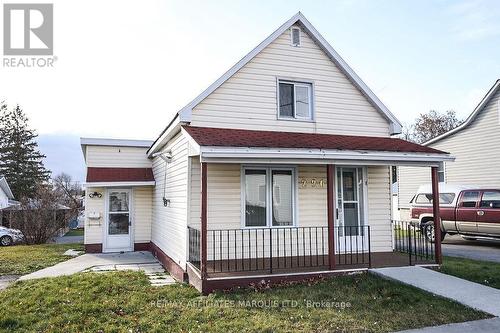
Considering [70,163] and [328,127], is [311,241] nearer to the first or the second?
[328,127]

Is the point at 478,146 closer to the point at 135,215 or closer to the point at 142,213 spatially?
the point at 142,213

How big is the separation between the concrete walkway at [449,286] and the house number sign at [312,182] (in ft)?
8.65

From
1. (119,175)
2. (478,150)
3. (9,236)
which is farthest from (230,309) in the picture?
(9,236)

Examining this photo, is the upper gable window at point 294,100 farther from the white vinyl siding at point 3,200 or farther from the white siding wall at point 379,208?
the white vinyl siding at point 3,200

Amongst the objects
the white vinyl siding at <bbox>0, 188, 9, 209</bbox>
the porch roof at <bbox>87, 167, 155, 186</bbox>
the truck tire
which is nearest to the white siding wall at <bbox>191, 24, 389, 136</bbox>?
the truck tire

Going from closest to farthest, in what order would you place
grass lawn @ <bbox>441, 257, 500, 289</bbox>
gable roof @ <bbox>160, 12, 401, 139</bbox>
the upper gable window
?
1. grass lawn @ <bbox>441, 257, 500, 289</bbox>
2. gable roof @ <bbox>160, 12, 401, 139</bbox>
3. the upper gable window

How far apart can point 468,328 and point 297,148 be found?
4.32 metres

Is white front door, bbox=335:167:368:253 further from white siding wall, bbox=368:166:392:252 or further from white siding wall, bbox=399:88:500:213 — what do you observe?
white siding wall, bbox=399:88:500:213

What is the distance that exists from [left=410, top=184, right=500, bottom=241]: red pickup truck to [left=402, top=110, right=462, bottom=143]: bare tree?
24746 mm

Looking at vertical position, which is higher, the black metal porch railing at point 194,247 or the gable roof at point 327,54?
the gable roof at point 327,54

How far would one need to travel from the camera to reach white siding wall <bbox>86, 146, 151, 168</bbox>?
14586mm

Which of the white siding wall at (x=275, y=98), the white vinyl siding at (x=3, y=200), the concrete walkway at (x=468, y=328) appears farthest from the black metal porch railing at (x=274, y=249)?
the white vinyl siding at (x=3, y=200)

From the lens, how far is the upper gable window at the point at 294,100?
10.4 m

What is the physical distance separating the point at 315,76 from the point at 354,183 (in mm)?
3182
